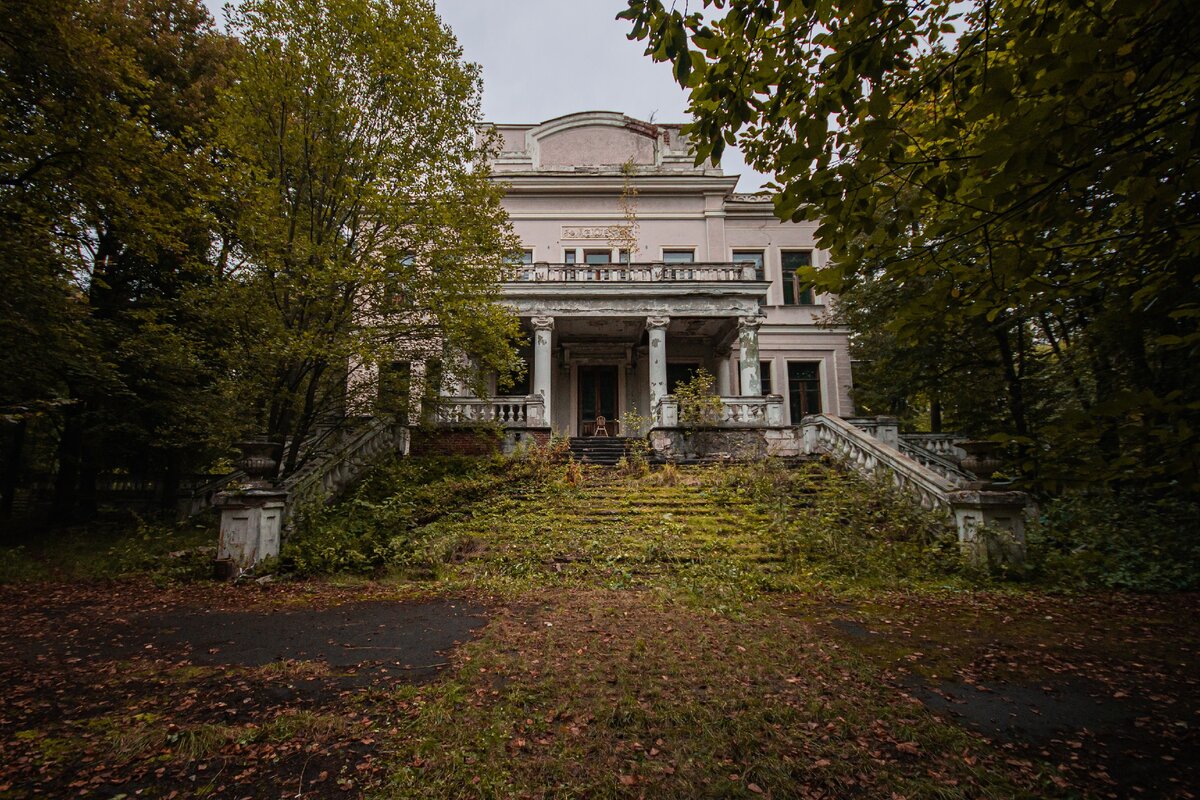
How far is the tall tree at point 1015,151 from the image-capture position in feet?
7.25

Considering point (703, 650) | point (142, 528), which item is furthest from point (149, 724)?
point (142, 528)

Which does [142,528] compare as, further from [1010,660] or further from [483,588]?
[1010,660]

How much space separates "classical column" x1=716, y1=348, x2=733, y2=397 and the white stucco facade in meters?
0.04

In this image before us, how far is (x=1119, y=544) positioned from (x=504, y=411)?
1200 centimetres

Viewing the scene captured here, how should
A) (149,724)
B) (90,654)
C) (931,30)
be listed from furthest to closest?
(90,654) < (931,30) < (149,724)

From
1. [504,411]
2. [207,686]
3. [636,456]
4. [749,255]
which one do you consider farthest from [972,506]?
[749,255]

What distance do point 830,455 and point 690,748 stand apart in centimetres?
1065

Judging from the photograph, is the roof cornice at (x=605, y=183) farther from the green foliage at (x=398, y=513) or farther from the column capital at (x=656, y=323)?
the green foliage at (x=398, y=513)

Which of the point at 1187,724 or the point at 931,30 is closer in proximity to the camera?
the point at 1187,724

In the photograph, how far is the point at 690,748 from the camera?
104 inches

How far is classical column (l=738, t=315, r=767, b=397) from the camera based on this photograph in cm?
1580

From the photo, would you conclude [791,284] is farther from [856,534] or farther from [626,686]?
[626,686]

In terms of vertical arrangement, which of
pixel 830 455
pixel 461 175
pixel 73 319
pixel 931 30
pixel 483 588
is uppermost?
pixel 461 175

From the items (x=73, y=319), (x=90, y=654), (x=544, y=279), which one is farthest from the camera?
(x=544, y=279)
